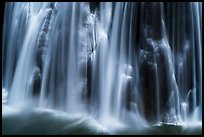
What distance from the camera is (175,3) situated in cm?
827

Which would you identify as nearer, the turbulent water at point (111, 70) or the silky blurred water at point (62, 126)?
the silky blurred water at point (62, 126)

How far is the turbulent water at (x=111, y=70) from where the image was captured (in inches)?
295

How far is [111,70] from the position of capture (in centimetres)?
786

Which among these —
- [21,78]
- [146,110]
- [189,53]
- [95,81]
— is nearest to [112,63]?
[95,81]

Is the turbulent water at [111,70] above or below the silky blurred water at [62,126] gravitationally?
above

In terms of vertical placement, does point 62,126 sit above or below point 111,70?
below

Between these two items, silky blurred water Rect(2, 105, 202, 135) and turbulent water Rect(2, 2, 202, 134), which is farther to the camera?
turbulent water Rect(2, 2, 202, 134)

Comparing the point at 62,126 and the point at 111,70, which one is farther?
the point at 111,70

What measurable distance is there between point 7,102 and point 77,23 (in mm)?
2829

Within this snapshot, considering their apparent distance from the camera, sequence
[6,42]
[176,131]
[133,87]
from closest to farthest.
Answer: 1. [176,131]
2. [133,87]
3. [6,42]

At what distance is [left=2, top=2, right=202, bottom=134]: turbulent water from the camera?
7.48 metres

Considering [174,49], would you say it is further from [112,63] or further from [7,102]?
[7,102]

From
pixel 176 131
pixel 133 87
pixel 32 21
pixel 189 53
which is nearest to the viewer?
pixel 176 131

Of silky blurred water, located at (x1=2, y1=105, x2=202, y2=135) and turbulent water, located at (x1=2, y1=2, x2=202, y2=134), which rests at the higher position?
turbulent water, located at (x1=2, y1=2, x2=202, y2=134)
